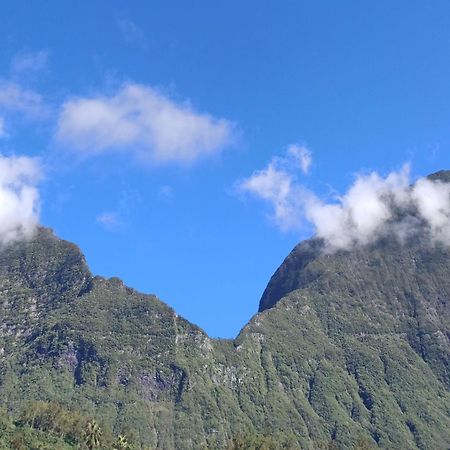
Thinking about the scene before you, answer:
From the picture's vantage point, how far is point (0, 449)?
190m
